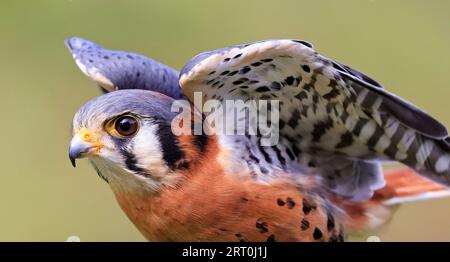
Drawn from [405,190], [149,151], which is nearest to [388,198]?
[405,190]

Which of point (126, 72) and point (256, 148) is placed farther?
point (126, 72)

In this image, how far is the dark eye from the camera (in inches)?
129

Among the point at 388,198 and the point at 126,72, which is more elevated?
the point at 126,72

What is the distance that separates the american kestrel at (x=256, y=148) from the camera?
326 centimetres

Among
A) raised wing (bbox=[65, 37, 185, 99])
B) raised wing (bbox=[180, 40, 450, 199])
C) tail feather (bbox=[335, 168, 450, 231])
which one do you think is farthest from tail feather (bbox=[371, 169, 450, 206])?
raised wing (bbox=[65, 37, 185, 99])

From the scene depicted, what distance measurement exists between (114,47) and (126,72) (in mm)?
3979

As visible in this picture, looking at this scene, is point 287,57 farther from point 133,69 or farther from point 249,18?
point 249,18

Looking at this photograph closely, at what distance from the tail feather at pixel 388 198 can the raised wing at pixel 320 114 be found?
0.17 metres

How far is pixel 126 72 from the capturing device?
4.04 m

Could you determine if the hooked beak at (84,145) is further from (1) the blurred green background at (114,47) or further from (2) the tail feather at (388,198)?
(1) the blurred green background at (114,47)

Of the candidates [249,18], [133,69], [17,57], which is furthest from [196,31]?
[133,69]

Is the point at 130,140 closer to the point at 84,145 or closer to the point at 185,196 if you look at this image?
the point at 84,145

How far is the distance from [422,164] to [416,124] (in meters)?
0.27

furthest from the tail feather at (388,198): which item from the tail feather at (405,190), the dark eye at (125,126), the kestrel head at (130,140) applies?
the dark eye at (125,126)
